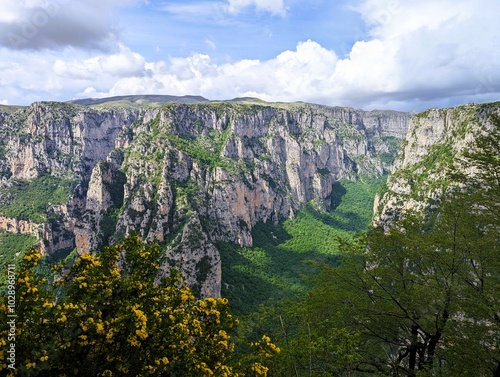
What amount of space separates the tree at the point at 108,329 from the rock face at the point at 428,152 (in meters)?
125

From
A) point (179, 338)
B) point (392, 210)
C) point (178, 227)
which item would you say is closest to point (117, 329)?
point (179, 338)

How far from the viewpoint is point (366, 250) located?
29359mm

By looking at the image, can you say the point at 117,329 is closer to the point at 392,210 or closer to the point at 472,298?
the point at 472,298

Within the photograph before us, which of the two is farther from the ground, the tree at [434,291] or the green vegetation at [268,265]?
the tree at [434,291]

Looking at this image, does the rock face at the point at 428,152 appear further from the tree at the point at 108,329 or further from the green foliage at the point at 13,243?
the green foliage at the point at 13,243

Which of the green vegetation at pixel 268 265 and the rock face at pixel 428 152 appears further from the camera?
the rock face at pixel 428 152

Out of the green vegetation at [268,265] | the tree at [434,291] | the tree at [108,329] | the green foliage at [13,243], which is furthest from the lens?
the green foliage at [13,243]

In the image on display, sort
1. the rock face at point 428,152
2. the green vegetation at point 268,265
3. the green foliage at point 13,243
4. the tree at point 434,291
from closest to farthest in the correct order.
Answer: the tree at point 434,291 → the green vegetation at point 268,265 → the rock face at point 428,152 → the green foliage at point 13,243

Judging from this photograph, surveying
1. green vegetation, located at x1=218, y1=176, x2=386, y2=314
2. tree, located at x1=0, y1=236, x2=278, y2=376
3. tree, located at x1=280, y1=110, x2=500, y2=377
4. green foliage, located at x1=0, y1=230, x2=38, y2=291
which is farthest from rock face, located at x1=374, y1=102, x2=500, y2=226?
green foliage, located at x1=0, y1=230, x2=38, y2=291

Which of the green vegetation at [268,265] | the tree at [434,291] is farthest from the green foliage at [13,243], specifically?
the tree at [434,291]

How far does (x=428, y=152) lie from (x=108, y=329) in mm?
170008

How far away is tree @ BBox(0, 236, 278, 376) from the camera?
12586 millimetres

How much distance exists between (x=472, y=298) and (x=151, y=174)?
6110 inches

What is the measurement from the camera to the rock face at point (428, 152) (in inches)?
5202
